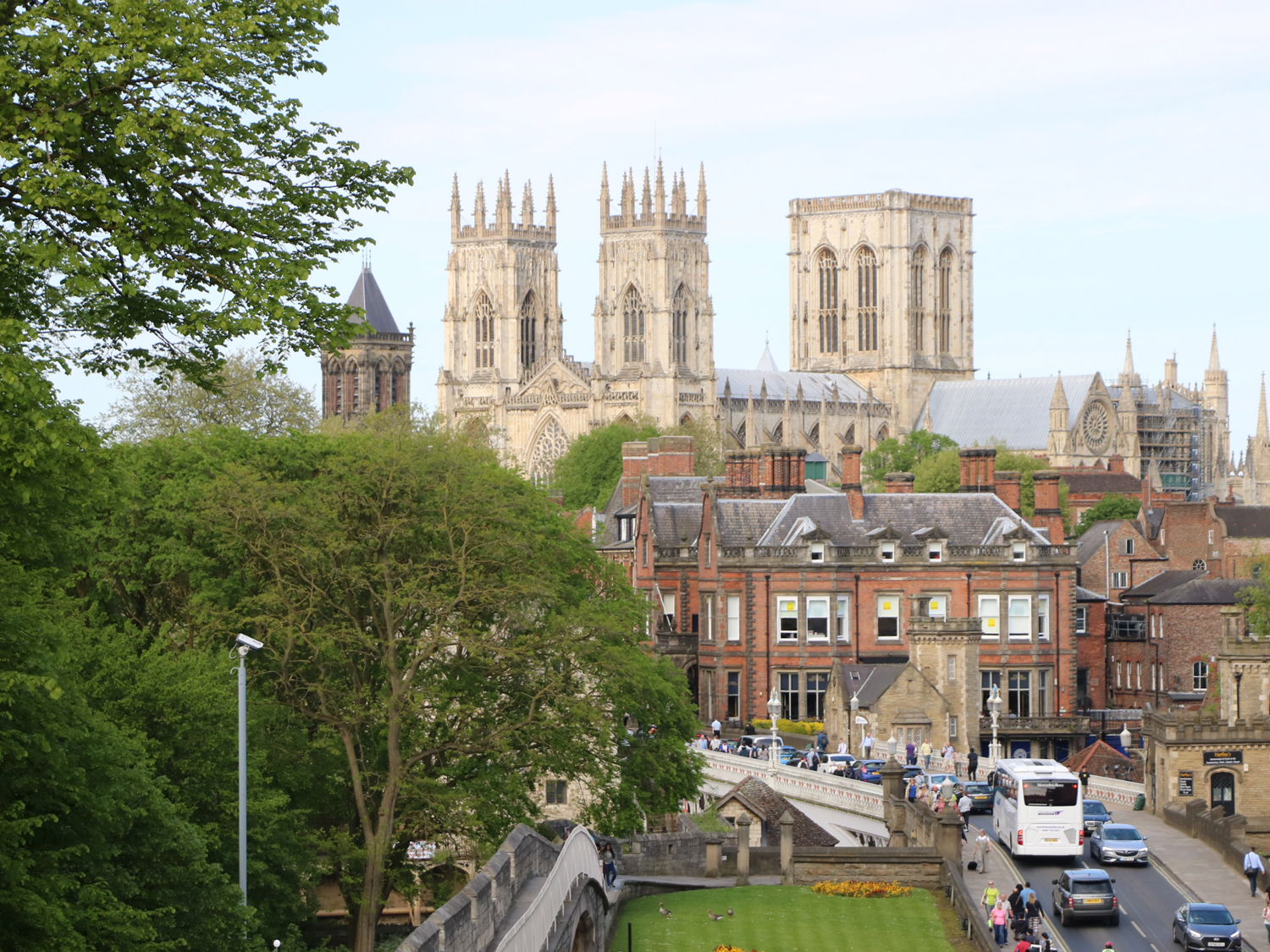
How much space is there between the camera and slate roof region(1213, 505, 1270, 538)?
383 ft

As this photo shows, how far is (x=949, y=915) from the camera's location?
150 ft

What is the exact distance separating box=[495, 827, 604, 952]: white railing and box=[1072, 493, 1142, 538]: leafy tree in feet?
302

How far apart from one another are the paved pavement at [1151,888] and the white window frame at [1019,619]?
20310 millimetres

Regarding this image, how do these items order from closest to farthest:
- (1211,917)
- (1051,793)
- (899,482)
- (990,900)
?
(1211,917), (990,900), (1051,793), (899,482)

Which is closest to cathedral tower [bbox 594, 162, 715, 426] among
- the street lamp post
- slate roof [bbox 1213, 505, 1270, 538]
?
slate roof [bbox 1213, 505, 1270, 538]

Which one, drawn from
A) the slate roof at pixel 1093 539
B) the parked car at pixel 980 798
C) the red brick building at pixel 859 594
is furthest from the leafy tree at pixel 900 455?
the parked car at pixel 980 798

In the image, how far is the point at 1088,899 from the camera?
135 ft

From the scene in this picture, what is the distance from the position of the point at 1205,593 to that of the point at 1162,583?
6011mm

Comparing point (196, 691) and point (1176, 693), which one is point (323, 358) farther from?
point (196, 691)

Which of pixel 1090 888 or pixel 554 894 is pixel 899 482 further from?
pixel 554 894

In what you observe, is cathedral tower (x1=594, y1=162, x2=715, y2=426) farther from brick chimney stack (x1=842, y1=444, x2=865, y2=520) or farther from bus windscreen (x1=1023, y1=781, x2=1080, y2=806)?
bus windscreen (x1=1023, y1=781, x2=1080, y2=806)

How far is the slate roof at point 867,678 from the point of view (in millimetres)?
69000

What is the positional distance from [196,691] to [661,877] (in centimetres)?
2139

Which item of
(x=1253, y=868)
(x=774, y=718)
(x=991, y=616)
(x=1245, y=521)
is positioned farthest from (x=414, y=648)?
(x=1245, y=521)
